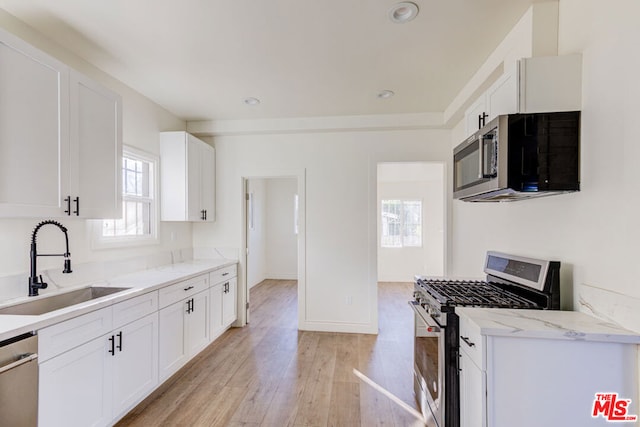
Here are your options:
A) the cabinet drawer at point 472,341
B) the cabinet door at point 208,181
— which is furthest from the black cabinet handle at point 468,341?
the cabinet door at point 208,181

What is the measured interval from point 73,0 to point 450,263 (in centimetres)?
405

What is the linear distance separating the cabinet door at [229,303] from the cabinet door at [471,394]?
272cm

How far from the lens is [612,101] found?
1.39 metres

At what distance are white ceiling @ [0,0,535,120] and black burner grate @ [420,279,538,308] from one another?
1.74 metres

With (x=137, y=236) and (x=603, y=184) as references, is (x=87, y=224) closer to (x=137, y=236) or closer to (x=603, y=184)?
(x=137, y=236)

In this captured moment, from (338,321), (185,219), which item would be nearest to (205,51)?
(185,219)

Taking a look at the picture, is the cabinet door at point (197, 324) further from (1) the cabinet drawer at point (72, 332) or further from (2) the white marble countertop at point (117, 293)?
(1) the cabinet drawer at point (72, 332)

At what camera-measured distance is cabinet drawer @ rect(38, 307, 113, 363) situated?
4.96 feet

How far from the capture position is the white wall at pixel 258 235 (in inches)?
252

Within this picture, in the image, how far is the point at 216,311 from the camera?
337cm

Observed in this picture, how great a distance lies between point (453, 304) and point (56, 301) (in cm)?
259

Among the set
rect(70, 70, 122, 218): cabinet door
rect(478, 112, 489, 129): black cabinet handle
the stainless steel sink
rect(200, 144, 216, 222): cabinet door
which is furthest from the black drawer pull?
rect(478, 112, 489, 129): black cabinet handle

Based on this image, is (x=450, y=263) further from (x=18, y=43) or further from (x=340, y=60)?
(x=18, y=43)

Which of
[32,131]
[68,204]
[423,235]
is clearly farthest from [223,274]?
[423,235]
